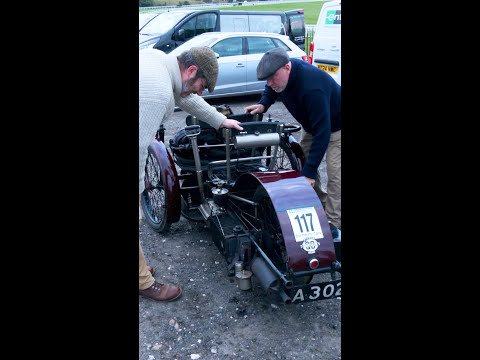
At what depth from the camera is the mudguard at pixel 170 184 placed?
4.05 metres

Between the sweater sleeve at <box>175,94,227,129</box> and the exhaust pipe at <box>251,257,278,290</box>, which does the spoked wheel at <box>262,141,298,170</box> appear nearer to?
the sweater sleeve at <box>175,94,227,129</box>

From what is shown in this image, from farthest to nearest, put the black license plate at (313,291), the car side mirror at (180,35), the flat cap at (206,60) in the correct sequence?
the car side mirror at (180,35) → the flat cap at (206,60) → the black license plate at (313,291)

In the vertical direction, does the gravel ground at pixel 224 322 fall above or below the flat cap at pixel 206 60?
below

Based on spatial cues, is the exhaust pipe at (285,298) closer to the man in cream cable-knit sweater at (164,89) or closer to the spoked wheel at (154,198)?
the man in cream cable-knit sweater at (164,89)

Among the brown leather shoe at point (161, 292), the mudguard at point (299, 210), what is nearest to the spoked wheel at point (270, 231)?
the mudguard at point (299, 210)

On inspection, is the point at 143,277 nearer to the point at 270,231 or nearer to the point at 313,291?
the point at 270,231

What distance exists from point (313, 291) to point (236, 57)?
779cm

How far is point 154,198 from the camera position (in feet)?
15.1

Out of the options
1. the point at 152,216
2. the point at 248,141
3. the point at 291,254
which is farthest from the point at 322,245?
the point at 152,216

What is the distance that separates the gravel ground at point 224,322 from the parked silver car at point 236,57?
650cm

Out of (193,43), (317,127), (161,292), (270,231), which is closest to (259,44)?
(193,43)

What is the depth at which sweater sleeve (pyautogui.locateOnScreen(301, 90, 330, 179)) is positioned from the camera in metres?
3.56

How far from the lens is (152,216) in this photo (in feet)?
15.2
